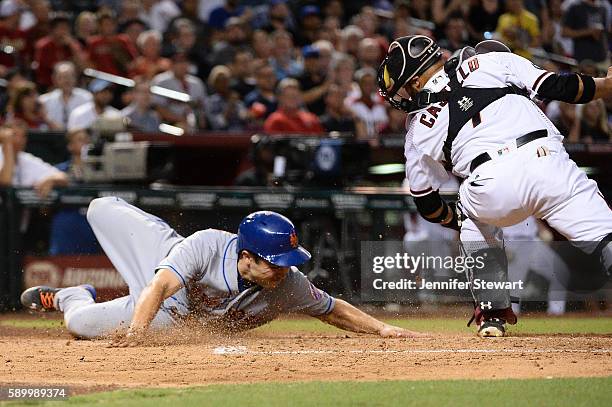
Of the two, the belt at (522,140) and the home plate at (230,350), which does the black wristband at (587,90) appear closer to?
the belt at (522,140)

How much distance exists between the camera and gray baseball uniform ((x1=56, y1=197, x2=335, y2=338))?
7.05 m

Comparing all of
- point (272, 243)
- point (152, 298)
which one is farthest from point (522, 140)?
point (152, 298)

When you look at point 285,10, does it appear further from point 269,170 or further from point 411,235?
point 411,235

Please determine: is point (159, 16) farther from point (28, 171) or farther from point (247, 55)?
point (28, 171)

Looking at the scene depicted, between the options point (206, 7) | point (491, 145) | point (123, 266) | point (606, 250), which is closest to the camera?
point (606, 250)

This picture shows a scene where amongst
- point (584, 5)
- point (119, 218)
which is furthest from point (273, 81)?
point (119, 218)

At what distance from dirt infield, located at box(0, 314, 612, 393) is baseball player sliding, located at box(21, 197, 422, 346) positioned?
6.3 inches

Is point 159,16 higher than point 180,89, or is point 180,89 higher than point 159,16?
point 159,16

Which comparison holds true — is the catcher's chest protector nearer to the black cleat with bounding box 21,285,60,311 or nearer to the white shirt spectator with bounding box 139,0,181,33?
the black cleat with bounding box 21,285,60,311

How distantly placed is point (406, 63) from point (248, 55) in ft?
24.4

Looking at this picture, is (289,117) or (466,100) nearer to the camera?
(466,100)

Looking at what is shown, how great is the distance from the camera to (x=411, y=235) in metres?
10.4

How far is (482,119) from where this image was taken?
6.86 m

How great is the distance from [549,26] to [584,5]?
1022mm
